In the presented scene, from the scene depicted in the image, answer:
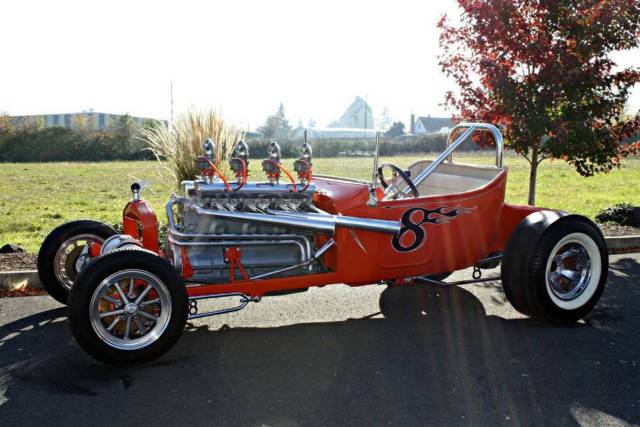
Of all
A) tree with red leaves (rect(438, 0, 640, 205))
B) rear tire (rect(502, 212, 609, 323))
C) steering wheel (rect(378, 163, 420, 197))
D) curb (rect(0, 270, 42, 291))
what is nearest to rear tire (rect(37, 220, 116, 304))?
curb (rect(0, 270, 42, 291))

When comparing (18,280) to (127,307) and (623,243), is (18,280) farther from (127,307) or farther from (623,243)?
(623,243)

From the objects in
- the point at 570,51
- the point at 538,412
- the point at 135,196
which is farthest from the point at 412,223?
the point at 570,51

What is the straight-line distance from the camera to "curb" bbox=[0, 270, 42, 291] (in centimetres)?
592

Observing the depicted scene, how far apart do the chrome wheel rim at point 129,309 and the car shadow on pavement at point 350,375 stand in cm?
20

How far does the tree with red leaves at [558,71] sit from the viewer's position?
7.56m

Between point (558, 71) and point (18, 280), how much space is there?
6293 millimetres

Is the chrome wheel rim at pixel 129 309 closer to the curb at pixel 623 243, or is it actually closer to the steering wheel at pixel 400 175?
the steering wheel at pixel 400 175

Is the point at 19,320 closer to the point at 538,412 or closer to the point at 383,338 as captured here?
the point at 383,338

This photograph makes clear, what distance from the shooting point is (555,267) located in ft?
16.8

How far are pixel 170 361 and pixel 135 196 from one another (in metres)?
1.38

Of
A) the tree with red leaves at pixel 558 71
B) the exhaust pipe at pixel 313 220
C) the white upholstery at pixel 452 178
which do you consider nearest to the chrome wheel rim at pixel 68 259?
the exhaust pipe at pixel 313 220

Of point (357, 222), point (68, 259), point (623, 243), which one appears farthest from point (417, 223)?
point (623, 243)

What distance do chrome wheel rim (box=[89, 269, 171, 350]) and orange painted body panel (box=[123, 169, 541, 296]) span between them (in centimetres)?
43

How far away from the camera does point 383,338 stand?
469 centimetres
